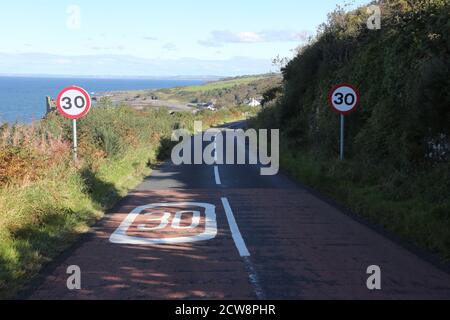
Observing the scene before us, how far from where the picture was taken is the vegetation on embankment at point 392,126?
10406 millimetres

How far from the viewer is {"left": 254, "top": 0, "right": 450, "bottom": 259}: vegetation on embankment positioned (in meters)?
10.4

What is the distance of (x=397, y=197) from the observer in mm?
11156

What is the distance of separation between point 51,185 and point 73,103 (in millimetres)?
3734

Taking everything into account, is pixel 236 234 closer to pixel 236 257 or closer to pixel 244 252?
pixel 244 252

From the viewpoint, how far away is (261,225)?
33.4ft

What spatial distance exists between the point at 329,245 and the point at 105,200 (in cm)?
627

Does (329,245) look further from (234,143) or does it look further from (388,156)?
(234,143)

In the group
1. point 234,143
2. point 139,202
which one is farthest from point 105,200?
point 234,143

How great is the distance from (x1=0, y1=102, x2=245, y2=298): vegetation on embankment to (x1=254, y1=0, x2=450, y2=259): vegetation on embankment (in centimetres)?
558
